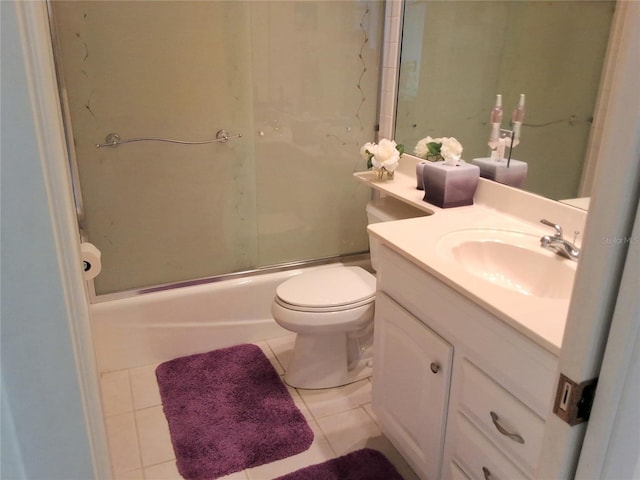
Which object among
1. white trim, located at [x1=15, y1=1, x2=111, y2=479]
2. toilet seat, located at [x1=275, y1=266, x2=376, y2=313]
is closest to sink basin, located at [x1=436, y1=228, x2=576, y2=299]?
toilet seat, located at [x1=275, y1=266, x2=376, y2=313]

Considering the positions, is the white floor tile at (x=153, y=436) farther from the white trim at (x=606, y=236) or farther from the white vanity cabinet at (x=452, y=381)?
the white trim at (x=606, y=236)

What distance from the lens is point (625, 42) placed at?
1.76 feet

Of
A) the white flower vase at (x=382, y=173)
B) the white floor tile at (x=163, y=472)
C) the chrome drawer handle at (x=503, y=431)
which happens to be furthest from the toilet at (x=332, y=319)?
the chrome drawer handle at (x=503, y=431)

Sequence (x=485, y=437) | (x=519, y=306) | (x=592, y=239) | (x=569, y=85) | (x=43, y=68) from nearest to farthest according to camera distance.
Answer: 1. (x=43, y=68)
2. (x=592, y=239)
3. (x=519, y=306)
4. (x=485, y=437)
5. (x=569, y=85)

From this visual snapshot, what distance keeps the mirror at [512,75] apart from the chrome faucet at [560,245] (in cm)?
24

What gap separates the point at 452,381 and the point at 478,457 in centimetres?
19

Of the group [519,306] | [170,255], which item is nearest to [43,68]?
[519,306]

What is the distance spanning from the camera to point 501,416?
1.17 metres

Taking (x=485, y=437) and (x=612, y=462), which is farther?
(x=485, y=437)

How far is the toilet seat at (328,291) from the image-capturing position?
1988mm

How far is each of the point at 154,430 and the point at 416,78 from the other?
76.6 inches

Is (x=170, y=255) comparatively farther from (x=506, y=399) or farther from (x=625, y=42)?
(x=625, y=42)

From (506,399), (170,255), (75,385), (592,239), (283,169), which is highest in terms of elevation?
(592,239)

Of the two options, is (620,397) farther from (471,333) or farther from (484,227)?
(484,227)
